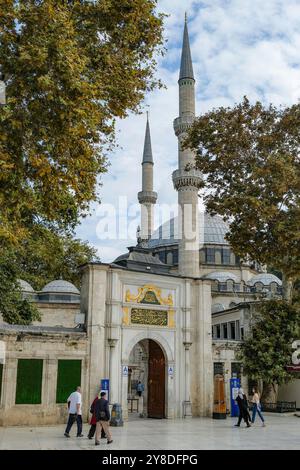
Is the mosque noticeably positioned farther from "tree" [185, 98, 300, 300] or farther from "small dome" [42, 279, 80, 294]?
"small dome" [42, 279, 80, 294]

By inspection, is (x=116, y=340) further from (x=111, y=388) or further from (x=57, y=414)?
(x=57, y=414)

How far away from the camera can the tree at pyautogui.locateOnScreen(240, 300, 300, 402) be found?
20812 millimetres

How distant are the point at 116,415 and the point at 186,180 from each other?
2251 centimetres

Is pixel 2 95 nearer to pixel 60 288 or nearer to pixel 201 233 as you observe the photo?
pixel 60 288

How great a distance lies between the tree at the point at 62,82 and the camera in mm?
10250

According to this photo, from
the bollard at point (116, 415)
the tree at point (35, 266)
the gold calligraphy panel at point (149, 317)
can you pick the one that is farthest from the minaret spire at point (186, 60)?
the bollard at point (116, 415)

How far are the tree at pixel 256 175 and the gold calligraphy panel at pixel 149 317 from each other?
368 cm

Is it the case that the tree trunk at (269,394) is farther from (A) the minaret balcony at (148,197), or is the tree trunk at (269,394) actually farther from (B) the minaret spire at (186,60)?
(A) the minaret balcony at (148,197)

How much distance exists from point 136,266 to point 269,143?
22.0 feet

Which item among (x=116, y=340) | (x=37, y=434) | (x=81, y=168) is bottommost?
(x=37, y=434)

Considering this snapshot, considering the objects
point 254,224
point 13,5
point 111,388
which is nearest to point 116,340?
point 111,388

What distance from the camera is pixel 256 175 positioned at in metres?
16.5

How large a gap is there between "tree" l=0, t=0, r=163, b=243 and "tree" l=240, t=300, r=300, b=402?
11221mm
